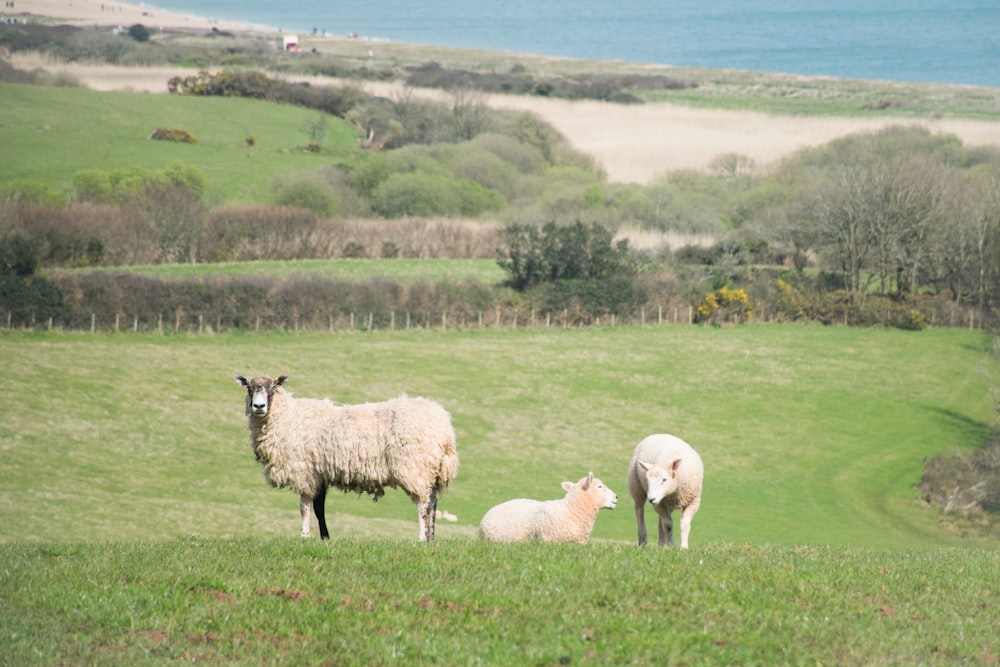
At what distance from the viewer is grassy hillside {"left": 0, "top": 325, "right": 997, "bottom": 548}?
1404 inches

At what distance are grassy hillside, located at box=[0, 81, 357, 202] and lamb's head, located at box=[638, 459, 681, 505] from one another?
78699mm

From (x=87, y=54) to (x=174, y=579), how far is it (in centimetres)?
15264

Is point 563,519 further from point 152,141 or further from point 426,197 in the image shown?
point 152,141

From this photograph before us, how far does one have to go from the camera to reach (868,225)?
78.0m

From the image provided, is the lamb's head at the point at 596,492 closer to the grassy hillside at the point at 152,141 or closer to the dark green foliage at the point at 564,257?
the dark green foliage at the point at 564,257

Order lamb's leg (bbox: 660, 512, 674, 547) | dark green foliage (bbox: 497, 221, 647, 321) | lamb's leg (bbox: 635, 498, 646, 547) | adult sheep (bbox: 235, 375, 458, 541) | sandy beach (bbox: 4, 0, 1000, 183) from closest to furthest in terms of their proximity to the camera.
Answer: adult sheep (bbox: 235, 375, 458, 541)
lamb's leg (bbox: 635, 498, 646, 547)
lamb's leg (bbox: 660, 512, 674, 547)
dark green foliage (bbox: 497, 221, 647, 321)
sandy beach (bbox: 4, 0, 1000, 183)

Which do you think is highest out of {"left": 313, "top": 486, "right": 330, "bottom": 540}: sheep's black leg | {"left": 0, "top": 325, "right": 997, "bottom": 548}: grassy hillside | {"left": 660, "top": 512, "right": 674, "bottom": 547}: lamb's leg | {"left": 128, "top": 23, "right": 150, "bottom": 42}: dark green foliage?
{"left": 128, "top": 23, "right": 150, "bottom": 42}: dark green foliage

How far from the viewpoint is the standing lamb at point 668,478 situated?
18422mm

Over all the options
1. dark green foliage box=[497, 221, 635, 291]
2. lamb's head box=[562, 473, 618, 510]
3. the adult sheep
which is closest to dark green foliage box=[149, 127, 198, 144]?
dark green foliage box=[497, 221, 635, 291]

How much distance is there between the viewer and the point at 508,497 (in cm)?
4056

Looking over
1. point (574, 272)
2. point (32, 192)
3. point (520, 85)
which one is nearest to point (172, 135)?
point (32, 192)

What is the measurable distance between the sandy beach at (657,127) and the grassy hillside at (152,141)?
13657 millimetres

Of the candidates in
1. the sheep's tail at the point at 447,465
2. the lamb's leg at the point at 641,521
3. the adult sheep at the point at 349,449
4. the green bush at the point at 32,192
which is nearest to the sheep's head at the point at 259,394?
the adult sheep at the point at 349,449

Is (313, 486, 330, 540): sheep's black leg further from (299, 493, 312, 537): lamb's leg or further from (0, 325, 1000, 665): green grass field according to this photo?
(0, 325, 1000, 665): green grass field
